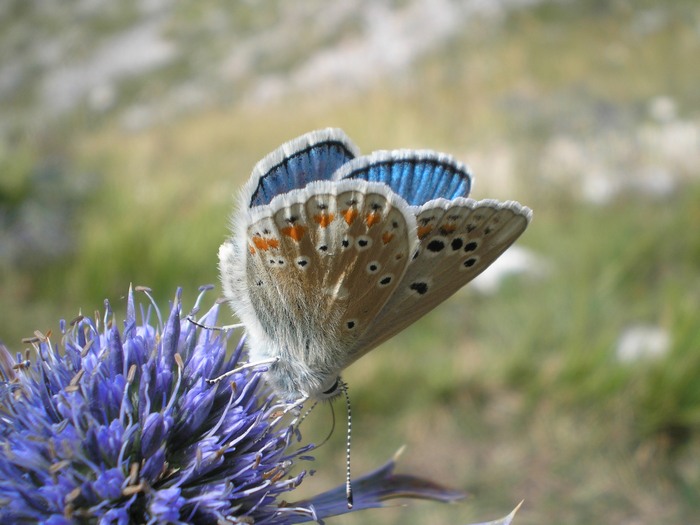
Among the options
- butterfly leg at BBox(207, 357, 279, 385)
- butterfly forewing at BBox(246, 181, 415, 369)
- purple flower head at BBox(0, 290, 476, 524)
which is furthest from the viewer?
butterfly forewing at BBox(246, 181, 415, 369)

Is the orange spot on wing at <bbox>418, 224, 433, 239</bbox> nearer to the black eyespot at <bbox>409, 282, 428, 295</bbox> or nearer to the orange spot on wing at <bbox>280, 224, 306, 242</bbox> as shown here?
the black eyespot at <bbox>409, 282, 428, 295</bbox>

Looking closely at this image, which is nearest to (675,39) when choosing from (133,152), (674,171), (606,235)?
(674,171)

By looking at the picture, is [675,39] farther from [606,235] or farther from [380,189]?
[380,189]

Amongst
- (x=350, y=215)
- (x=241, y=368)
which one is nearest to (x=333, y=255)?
(x=350, y=215)

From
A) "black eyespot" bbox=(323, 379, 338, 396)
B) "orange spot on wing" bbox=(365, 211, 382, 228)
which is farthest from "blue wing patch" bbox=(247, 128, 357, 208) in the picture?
"black eyespot" bbox=(323, 379, 338, 396)

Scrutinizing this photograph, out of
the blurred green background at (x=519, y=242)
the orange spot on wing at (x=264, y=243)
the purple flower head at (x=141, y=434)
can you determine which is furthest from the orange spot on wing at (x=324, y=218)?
the blurred green background at (x=519, y=242)

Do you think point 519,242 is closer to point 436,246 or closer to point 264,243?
point 436,246
